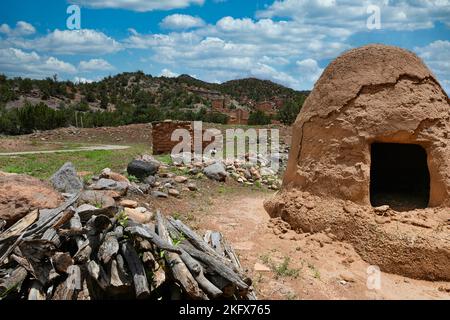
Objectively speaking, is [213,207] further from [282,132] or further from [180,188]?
[282,132]

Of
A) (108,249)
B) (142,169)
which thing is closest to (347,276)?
(108,249)

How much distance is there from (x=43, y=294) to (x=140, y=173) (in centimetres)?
533

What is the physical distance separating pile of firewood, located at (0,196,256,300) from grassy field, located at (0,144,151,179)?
573 cm

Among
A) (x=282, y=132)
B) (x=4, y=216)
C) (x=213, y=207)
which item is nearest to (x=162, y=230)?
(x=4, y=216)

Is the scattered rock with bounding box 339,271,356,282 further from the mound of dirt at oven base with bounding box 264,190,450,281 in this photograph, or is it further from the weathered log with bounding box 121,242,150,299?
the weathered log with bounding box 121,242,150,299

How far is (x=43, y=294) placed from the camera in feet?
13.4

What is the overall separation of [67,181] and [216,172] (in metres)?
3.66

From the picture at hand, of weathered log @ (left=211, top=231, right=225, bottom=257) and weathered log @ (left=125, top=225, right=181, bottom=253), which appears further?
weathered log @ (left=211, top=231, right=225, bottom=257)

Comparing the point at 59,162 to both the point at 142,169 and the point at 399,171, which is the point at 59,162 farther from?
the point at 399,171

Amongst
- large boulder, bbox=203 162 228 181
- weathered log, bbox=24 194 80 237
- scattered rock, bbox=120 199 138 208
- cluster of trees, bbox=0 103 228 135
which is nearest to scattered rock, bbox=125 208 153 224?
scattered rock, bbox=120 199 138 208

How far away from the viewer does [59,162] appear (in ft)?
39.5

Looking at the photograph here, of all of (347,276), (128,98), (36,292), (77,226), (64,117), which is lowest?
(347,276)

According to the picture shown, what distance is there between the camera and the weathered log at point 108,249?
4.17 metres

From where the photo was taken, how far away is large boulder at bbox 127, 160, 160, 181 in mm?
9305
